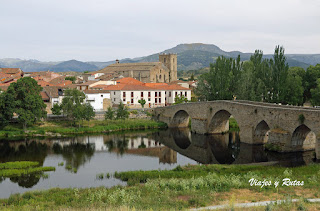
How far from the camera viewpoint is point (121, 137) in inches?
1756

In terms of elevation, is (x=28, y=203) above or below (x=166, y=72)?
below

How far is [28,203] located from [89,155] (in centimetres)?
1635

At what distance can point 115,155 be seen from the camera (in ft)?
114

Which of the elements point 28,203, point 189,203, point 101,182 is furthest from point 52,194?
point 189,203

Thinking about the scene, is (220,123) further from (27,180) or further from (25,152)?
(27,180)

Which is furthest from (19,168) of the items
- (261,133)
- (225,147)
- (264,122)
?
(261,133)

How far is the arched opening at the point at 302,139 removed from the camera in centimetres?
3184

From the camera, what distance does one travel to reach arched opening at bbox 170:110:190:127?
52531 millimetres

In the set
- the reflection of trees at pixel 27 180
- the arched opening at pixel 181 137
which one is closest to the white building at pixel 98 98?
the arched opening at pixel 181 137

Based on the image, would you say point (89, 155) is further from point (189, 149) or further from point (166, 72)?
point (166, 72)

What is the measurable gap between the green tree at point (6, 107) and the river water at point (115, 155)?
4.63m

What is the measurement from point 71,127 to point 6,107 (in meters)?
8.82

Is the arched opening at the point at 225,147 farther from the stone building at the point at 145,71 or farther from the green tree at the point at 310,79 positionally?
the stone building at the point at 145,71

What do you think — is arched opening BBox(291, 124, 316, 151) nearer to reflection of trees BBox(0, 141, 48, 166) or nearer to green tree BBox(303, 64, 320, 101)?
reflection of trees BBox(0, 141, 48, 166)
